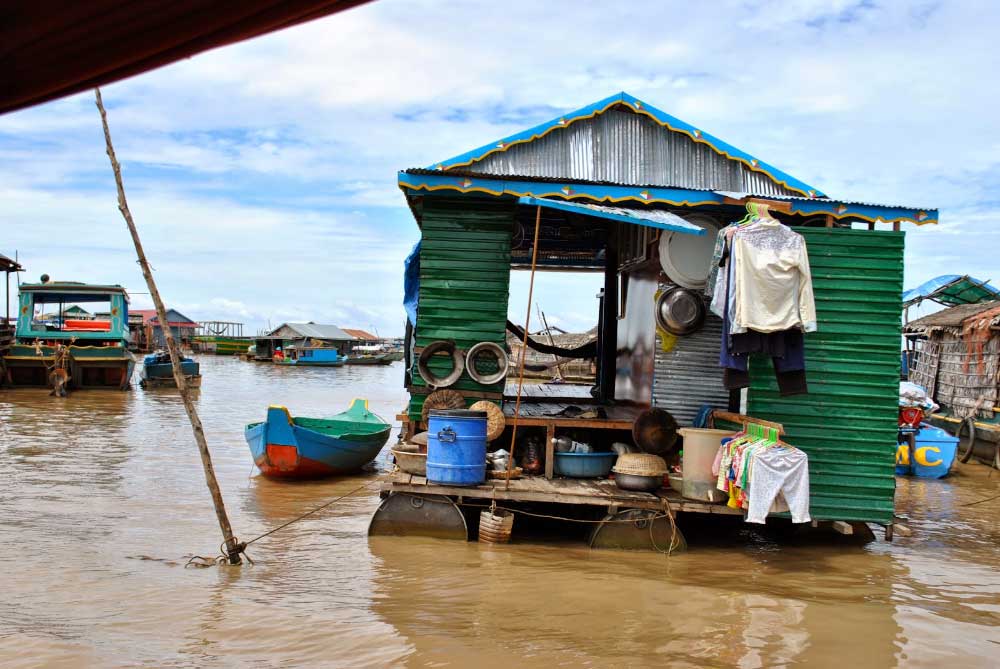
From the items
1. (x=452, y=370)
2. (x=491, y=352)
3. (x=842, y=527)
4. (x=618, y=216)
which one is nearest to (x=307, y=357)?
(x=452, y=370)

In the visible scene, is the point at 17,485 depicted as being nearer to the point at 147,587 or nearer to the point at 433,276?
the point at 147,587

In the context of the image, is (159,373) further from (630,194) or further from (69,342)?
(630,194)

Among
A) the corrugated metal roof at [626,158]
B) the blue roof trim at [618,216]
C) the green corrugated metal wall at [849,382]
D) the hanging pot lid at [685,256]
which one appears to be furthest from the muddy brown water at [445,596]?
the corrugated metal roof at [626,158]

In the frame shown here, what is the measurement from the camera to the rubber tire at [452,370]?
9242 millimetres

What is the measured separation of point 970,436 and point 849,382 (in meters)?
11.2

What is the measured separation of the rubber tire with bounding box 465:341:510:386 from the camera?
9.23 meters

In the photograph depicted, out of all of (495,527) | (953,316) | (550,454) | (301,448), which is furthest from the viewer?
(953,316)

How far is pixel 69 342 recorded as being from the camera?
27.2 metres

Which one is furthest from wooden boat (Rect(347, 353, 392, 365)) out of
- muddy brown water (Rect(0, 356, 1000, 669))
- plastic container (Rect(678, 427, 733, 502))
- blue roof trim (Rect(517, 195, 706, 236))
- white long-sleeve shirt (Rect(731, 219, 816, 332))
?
white long-sleeve shirt (Rect(731, 219, 816, 332))

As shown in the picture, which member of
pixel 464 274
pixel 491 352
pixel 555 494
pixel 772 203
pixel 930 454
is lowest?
pixel 930 454

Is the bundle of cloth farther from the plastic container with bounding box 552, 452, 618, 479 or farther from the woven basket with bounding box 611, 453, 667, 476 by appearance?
the plastic container with bounding box 552, 452, 618, 479

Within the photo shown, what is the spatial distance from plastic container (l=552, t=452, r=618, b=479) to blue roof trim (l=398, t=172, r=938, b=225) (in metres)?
2.81

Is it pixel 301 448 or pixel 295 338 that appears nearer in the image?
pixel 301 448

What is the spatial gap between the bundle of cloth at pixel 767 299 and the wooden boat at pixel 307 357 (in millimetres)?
50083
